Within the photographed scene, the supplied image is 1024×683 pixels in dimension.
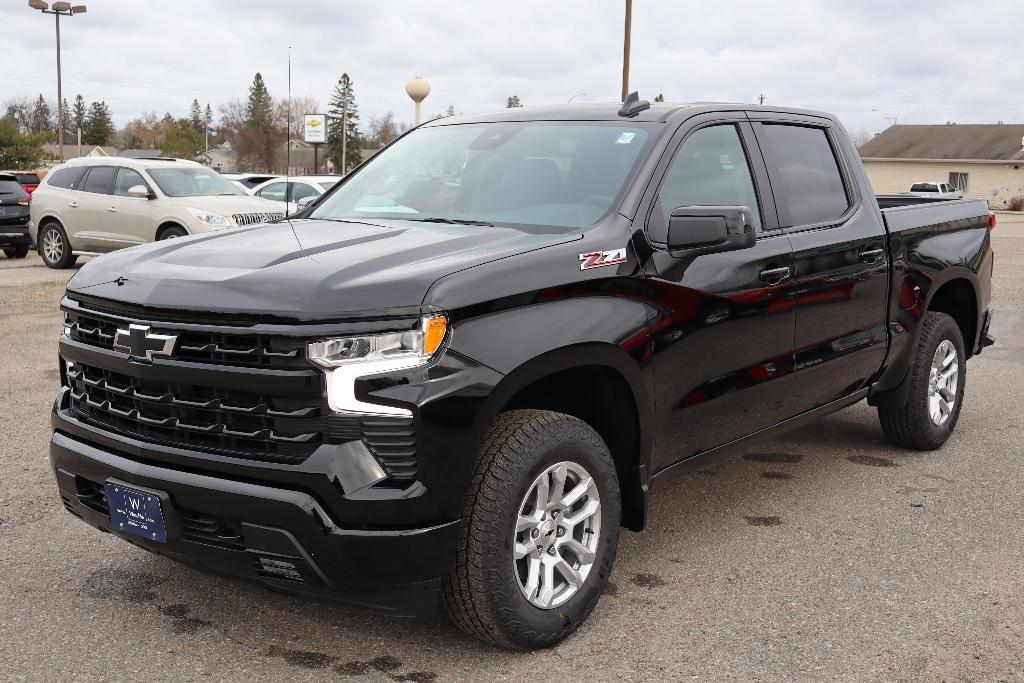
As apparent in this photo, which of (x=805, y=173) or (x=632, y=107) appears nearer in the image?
(x=632, y=107)

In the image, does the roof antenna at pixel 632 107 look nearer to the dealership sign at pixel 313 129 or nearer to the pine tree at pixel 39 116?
the dealership sign at pixel 313 129

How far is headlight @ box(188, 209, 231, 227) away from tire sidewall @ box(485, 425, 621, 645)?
40.3 ft

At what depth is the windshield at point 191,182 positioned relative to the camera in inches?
621

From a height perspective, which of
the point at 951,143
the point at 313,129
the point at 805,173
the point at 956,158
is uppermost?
the point at 951,143

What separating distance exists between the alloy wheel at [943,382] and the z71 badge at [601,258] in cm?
293

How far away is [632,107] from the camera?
178 inches

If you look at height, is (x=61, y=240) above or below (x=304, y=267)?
below

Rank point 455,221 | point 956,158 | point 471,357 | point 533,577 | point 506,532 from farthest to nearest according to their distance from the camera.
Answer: point 956,158
point 455,221
point 533,577
point 506,532
point 471,357

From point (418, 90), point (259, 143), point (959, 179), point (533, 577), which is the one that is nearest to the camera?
point (533, 577)

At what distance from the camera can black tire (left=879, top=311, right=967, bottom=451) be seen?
→ 19.1ft

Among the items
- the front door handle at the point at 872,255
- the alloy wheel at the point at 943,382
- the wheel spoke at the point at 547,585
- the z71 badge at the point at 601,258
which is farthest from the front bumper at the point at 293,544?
the alloy wheel at the point at 943,382

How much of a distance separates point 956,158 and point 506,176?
6666cm

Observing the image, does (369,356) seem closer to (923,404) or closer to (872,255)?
(872,255)

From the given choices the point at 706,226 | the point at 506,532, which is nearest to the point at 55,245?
the point at 706,226
